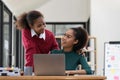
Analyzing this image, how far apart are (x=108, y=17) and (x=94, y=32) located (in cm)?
52

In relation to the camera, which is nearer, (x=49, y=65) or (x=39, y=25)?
(x=49, y=65)

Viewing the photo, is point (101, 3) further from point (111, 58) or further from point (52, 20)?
point (52, 20)

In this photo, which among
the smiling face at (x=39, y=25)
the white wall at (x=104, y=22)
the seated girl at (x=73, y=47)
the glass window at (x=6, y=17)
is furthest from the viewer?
the glass window at (x=6, y=17)

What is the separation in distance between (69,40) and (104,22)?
4110 mm

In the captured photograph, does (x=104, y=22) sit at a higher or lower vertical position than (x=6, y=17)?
lower

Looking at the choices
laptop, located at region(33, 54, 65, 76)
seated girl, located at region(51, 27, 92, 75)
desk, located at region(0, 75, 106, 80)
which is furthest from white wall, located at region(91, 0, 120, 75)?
desk, located at region(0, 75, 106, 80)

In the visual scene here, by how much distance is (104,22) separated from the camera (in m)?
6.61

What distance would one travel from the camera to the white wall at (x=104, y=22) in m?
6.29

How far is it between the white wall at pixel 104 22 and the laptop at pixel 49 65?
4346 mm

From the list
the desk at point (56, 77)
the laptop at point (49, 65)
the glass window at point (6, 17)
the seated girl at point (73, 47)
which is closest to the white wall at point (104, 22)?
the glass window at point (6, 17)

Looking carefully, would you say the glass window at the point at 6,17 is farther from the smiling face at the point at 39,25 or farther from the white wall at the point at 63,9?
the smiling face at the point at 39,25

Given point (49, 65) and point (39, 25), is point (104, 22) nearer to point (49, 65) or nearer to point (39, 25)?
point (39, 25)

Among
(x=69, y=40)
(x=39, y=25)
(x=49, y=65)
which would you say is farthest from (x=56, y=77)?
(x=39, y=25)

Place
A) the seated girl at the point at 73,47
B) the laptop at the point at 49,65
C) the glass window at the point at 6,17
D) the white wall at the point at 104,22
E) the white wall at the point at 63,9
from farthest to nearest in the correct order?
1. the white wall at the point at 63,9
2. the glass window at the point at 6,17
3. the white wall at the point at 104,22
4. the seated girl at the point at 73,47
5. the laptop at the point at 49,65
